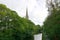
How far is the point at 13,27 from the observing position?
7.87 ft

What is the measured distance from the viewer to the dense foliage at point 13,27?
7.76 ft

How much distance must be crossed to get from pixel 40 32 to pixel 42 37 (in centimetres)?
11

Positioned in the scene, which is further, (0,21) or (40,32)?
(40,32)

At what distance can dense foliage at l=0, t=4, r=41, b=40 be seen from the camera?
93.2 inches

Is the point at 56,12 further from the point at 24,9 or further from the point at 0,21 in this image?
the point at 0,21

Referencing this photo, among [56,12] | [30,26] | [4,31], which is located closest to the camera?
[4,31]

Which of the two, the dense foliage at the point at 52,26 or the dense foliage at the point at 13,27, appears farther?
the dense foliage at the point at 52,26

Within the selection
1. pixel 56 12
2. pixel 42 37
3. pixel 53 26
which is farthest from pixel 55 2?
pixel 42 37

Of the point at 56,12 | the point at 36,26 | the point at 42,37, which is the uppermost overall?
the point at 56,12

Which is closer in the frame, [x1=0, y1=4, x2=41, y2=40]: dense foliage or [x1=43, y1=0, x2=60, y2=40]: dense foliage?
[x1=0, y1=4, x2=41, y2=40]: dense foliage

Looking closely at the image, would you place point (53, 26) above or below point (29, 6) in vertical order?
below

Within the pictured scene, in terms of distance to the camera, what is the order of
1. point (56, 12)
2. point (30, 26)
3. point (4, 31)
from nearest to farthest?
point (4, 31), point (30, 26), point (56, 12)

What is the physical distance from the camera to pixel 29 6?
2705mm

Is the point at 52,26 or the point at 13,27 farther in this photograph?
the point at 52,26
